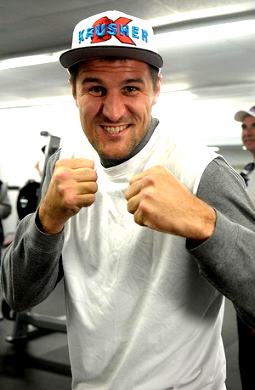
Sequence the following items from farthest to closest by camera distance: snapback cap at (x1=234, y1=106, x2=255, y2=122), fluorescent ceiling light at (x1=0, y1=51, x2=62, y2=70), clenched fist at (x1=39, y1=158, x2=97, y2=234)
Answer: fluorescent ceiling light at (x1=0, y1=51, x2=62, y2=70)
snapback cap at (x1=234, y1=106, x2=255, y2=122)
clenched fist at (x1=39, y1=158, x2=97, y2=234)

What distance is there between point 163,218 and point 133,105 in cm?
35

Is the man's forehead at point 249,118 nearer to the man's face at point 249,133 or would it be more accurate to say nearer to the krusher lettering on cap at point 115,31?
the man's face at point 249,133

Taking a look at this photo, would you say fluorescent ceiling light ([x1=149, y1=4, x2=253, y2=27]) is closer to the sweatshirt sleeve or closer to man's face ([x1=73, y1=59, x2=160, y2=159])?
man's face ([x1=73, y1=59, x2=160, y2=159])

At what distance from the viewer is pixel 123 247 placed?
3.71 ft

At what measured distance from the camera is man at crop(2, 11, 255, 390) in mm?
1040

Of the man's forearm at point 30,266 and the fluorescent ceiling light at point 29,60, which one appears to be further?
the fluorescent ceiling light at point 29,60

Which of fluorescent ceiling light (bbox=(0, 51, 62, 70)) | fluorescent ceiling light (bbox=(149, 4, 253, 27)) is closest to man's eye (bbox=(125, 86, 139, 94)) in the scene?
fluorescent ceiling light (bbox=(149, 4, 253, 27))

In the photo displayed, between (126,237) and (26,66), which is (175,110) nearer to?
(26,66)

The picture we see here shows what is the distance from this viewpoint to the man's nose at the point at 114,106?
1103 mm

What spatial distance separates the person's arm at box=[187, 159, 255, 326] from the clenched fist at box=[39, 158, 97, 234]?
0.80 feet

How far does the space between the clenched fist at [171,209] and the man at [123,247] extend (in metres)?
0.07

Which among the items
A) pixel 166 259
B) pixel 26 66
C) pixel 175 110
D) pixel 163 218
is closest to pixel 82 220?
pixel 166 259

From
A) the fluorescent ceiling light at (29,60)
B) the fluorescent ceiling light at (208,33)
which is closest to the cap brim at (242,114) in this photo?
the fluorescent ceiling light at (208,33)

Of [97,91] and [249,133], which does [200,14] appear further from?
[97,91]
